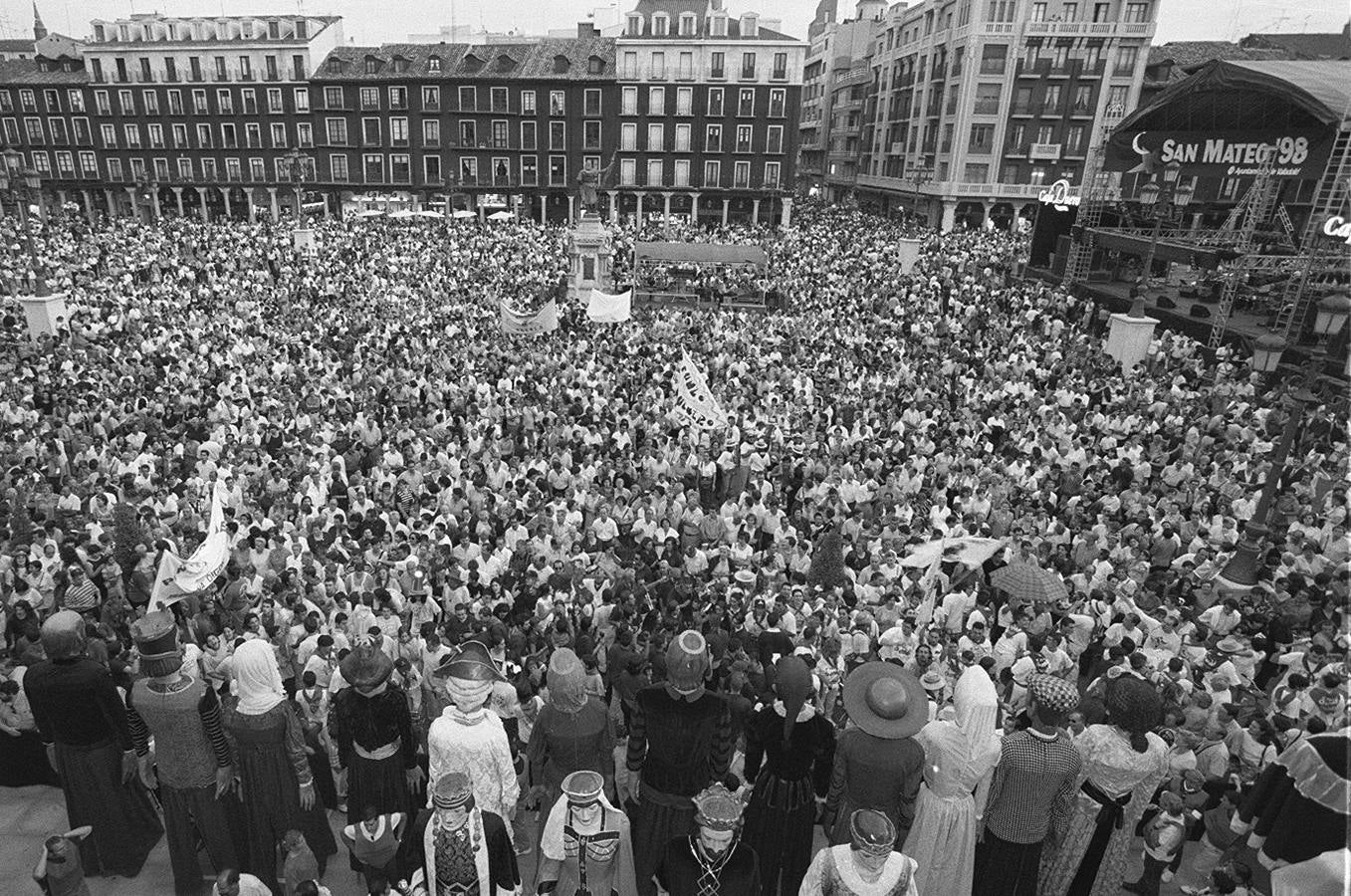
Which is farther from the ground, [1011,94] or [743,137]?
[1011,94]

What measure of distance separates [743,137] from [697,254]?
988 inches

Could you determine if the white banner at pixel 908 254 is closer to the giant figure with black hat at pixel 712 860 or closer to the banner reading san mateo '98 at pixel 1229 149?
the banner reading san mateo '98 at pixel 1229 149

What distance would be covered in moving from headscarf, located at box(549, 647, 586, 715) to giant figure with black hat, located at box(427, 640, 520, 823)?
1.12 ft

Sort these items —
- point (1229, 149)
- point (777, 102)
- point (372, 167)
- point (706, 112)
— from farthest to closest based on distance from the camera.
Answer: point (372, 167)
point (706, 112)
point (777, 102)
point (1229, 149)

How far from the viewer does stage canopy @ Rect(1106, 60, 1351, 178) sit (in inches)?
820

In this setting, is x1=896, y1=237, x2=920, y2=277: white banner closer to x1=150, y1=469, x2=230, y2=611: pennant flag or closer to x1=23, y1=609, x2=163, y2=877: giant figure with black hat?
x1=150, y1=469, x2=230, y2=611: pennant flag

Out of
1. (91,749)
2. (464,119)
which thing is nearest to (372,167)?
(464,119)

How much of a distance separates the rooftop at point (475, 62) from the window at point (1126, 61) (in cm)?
2813

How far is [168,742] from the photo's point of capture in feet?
15.0

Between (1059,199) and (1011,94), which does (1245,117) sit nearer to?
(1059,199)

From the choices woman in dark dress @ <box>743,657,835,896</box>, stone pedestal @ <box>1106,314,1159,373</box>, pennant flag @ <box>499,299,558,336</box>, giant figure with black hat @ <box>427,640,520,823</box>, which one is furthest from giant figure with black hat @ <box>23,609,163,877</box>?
stone pedestal @ <box>1106,314,1159,373</box>

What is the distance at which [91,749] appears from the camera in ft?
15.8

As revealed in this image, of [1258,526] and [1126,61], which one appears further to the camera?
[1126,61]

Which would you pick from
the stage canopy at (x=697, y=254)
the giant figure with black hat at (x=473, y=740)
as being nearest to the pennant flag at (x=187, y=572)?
the giant figure with black hat at (x=473, y=740)
